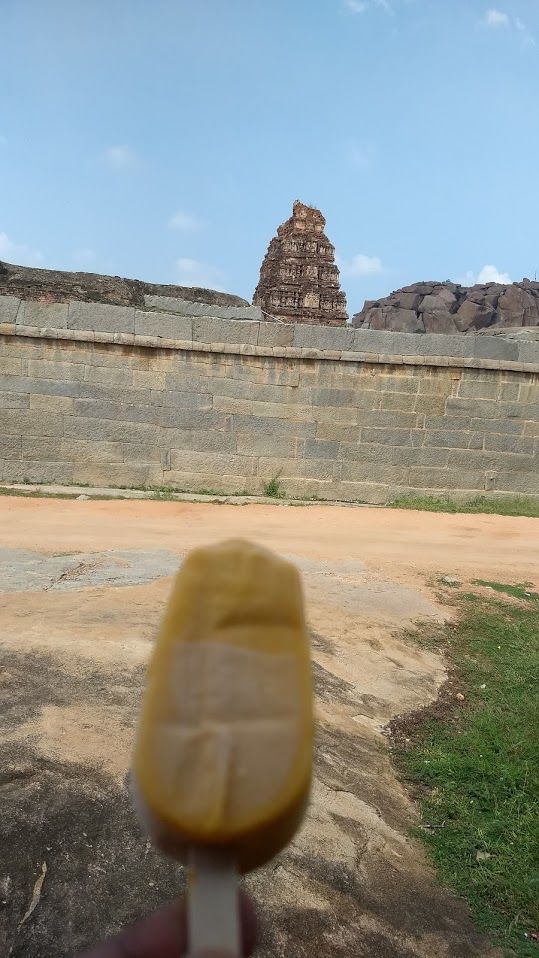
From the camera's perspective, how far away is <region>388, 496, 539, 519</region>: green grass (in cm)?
1063

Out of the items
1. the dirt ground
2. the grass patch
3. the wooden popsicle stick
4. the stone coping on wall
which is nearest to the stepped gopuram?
the stone coping on wall

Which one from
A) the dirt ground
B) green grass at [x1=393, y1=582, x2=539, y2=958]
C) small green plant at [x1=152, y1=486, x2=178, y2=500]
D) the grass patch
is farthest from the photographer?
small green plant at [x1=152, y1=486, x2=178, y2=500]

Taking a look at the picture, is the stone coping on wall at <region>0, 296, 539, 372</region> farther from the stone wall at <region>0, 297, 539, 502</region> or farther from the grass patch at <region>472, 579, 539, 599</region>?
the grass patch at <region>472, 579, 539, 599</region>

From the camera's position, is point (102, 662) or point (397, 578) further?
point (397, 578)

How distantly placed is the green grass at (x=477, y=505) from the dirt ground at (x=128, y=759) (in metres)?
3.95

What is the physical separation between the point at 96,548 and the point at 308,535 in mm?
2560

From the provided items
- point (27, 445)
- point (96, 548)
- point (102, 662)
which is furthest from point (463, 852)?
point (27, 445)

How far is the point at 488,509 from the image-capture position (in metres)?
10.8

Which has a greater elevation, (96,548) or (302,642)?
(302,642)

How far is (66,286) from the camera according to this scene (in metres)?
12.7

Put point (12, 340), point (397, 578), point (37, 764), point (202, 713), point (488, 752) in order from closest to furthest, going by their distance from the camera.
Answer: point (202, 713), point (37, 764), point (488, 752), point (397, 578), point (12, 340)

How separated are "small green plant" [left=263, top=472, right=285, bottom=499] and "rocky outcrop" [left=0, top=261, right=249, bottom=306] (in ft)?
14.1

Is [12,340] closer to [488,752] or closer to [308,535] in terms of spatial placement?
[308,535]

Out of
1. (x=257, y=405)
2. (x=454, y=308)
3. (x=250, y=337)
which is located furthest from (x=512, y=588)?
(x=454, y=308)
